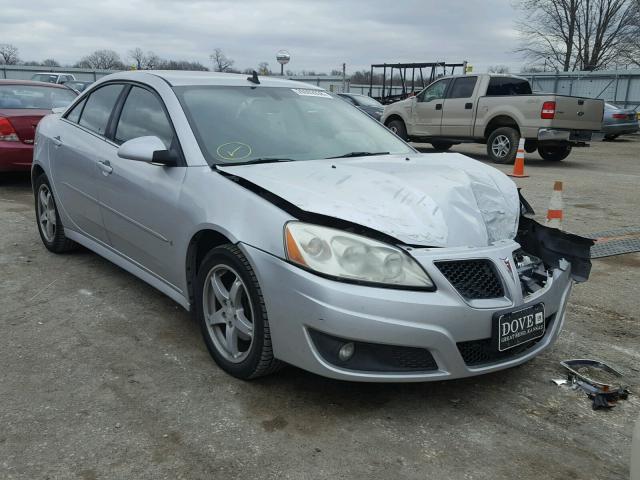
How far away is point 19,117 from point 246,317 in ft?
21.0

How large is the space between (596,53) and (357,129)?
152 ft

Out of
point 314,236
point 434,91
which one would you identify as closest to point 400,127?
point 434,91

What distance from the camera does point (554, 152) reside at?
13.9 m

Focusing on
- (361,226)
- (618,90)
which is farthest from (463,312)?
(618,90)

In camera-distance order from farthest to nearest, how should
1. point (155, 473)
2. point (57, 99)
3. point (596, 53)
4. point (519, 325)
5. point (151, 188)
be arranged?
1. point (596, 53)
2. point (57, 99)
3. point (151, 188)
4. point (519, 325)
5. point (155, 473)

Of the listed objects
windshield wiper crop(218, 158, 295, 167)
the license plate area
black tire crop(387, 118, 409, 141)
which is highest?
windshield wiper crop(218, 158, 295, 167)

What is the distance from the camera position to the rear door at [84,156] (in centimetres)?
419

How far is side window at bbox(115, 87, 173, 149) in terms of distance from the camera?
3618 mm

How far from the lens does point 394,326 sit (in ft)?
8.15

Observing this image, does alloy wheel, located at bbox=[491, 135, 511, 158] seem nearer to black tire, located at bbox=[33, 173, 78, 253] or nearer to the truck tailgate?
the truck tailgate

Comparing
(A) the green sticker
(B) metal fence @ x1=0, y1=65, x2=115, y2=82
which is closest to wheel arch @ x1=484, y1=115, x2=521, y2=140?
(A) the green sticker

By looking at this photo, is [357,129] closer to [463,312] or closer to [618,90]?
[463,312]

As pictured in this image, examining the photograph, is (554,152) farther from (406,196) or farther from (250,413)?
(250,413)

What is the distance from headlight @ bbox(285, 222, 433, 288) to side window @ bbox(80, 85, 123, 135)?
91.0 inches
